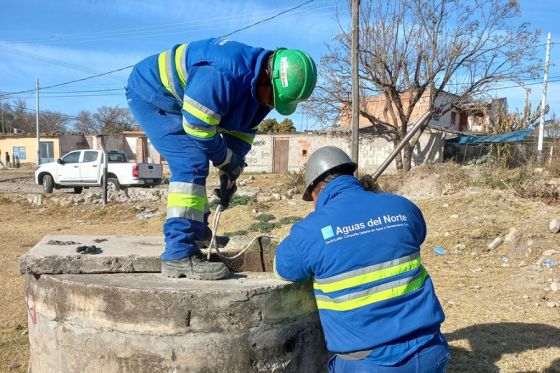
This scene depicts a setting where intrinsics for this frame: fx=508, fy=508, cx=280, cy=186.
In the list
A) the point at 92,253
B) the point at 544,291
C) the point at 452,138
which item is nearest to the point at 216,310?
the point at 92,253

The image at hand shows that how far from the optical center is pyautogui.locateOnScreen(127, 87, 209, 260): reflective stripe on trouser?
280cm

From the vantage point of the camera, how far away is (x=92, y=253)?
3082mm

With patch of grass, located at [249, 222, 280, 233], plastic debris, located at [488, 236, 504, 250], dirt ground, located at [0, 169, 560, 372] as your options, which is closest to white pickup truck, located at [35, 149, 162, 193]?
dirt ground, located at [0, 169, 560, 372]

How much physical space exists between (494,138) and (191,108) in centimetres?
2410

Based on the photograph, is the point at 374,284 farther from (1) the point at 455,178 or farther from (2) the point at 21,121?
(2) the point at 21,121

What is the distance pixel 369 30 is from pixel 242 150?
1671 cm

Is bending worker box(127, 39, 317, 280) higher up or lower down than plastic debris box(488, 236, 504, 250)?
higher up

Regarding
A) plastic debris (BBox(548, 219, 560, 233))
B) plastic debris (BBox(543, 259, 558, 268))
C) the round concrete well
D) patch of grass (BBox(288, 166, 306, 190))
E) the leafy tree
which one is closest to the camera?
the round concrete well

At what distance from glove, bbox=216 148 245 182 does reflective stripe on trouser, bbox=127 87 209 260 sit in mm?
204

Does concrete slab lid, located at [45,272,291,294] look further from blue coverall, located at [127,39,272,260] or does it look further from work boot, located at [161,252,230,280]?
blue coverall, located at [127,39,272,260]

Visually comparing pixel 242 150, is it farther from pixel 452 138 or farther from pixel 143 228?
pixel 452 138

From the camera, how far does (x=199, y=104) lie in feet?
8.48

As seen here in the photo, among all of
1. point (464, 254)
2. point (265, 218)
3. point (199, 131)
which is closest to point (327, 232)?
point (199, 131)

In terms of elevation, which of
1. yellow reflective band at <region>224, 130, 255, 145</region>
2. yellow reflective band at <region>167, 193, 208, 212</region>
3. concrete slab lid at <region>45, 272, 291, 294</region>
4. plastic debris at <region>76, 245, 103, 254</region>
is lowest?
concrete slab lid at <region>45, 272, 291, 294</region>
